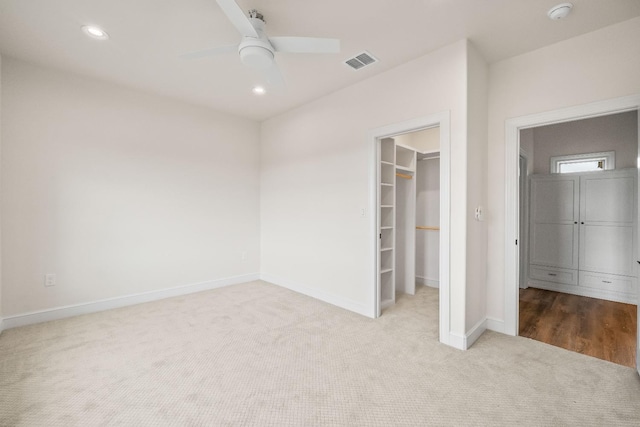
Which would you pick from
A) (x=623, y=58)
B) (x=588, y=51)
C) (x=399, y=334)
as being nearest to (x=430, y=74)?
(x=588, y=51)

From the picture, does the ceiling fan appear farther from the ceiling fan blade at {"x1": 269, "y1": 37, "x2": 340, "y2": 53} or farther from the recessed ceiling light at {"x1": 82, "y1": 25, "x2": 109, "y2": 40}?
the recessed ceiling light at {"x1": 82, "y1": 25, "x2": 109, "y2": 40}

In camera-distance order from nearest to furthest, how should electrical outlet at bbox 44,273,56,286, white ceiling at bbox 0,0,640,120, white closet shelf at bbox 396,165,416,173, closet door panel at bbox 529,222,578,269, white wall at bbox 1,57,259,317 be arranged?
white ceiling at bbox 0,0,640,120, white wall at bbox 1,57,259,317, electrical outlet at bbox 44,273,56,286, white closet shelf at bbox 396,165,416,173, closet door panel at bbox 529,222,578,269

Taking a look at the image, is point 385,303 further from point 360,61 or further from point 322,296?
point 360,61

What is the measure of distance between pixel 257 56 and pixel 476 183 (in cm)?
226

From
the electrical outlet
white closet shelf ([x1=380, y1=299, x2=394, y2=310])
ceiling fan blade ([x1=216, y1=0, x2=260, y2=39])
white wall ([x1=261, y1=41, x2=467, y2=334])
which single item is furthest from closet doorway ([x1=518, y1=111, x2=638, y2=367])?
the electrical outlet

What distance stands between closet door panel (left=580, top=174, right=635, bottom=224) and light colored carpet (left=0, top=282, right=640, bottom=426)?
2.58 meters

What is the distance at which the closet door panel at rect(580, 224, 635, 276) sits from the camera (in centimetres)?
371

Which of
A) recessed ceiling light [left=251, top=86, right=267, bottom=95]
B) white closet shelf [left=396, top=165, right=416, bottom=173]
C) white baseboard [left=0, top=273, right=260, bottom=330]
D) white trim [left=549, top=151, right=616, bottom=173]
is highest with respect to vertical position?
recessed ceiling light [left=251, top=86, right=267, bottom=95]

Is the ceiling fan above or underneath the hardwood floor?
above

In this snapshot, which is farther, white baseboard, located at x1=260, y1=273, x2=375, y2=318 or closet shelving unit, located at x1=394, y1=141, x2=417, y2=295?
closet shelving unit, located at x1=394, y1=141, x2=417, y2=295

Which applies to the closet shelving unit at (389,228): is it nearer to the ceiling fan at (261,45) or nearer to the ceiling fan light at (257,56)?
the ceiling fan at (261,45)

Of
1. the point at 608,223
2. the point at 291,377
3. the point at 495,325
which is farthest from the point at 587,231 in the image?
the point at 291,377

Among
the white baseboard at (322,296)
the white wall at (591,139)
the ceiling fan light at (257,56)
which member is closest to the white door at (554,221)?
the white wall at (591,139)

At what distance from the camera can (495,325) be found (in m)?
2.89
